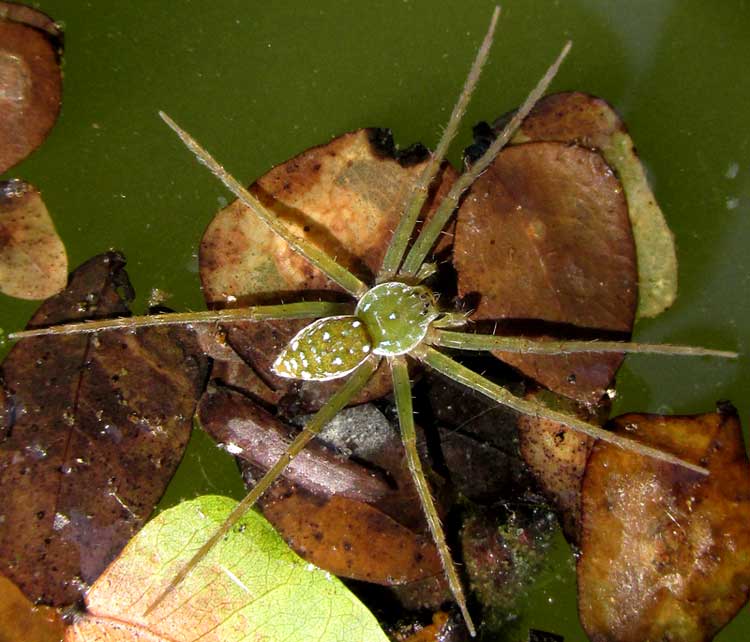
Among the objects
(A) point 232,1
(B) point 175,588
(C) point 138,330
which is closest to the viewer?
(B) point 175,588

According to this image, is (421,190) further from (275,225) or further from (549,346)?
(549,346)

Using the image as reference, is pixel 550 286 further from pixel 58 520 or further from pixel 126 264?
pixel 58 520

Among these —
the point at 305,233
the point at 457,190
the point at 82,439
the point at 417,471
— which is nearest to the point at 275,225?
the point at 305,233

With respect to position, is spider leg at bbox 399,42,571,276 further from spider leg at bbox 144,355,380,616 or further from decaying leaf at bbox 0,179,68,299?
decaying leaf at bbox 0,179,68,299

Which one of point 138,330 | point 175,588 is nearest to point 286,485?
point 175,588

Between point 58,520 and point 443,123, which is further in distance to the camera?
point 443,123

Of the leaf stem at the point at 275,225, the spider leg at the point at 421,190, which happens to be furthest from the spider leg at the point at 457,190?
the leaf stem at the point at 275,225
